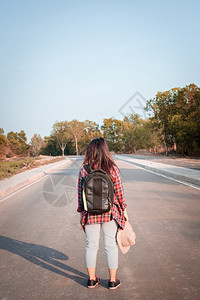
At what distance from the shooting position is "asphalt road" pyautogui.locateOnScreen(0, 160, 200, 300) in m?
3.16

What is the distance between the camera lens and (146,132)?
68.3 meters

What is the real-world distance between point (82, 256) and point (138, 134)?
68.0 metres

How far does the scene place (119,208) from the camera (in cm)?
332

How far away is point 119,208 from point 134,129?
230 ft

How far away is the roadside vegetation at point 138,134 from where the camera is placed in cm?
4159

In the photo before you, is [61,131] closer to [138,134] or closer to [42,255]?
[138,134]

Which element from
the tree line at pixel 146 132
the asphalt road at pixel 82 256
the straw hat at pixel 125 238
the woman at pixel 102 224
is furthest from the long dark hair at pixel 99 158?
the tree line at pixel 146 132

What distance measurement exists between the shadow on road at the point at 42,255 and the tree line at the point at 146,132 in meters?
34.5

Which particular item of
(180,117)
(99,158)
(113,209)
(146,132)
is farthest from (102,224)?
(146,132)

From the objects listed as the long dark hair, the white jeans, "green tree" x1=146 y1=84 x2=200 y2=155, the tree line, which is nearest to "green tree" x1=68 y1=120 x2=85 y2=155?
the tree line

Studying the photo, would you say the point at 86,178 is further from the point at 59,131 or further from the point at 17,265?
the point at 59,131

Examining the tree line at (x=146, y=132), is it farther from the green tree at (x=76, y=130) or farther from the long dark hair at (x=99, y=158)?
the long dark hair at (x=99, y=158)

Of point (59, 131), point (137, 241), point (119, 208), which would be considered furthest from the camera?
point (59, 131)

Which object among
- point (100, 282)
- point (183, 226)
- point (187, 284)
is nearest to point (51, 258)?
point (100, 282)
